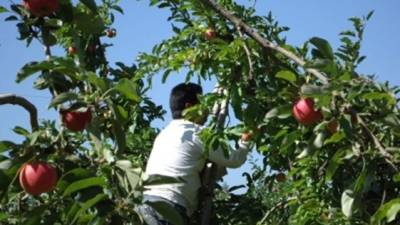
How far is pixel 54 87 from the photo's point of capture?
1625 millimetres

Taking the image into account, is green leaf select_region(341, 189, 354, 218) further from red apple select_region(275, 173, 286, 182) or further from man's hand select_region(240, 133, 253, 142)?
red apple select_region(275, 173, 286, 182)

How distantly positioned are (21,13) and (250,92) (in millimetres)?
1259

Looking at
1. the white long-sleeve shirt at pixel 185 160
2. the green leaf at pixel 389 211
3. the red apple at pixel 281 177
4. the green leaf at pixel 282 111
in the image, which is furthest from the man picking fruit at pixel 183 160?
the green leaf at pixel 389 211

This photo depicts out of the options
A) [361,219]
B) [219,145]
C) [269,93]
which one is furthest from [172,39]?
[361,219]

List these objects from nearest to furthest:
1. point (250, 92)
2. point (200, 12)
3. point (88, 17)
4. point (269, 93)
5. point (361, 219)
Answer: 1. point (88, 17)
2. point (361, 219)
3. point (269, 93)
4. point (250, 92)
5. point (200, 12)

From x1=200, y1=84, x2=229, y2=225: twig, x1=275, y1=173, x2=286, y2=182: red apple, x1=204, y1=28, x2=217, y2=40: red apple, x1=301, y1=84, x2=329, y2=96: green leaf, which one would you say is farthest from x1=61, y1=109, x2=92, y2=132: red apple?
x1=275, y1=173, x2=286, y2=182: red apple

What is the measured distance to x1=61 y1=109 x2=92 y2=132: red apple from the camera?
5.10 feet

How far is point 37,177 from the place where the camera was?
4.89ft

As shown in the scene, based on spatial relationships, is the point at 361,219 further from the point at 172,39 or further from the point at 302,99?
the point at 172,39

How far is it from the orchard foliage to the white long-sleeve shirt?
19 centimetres

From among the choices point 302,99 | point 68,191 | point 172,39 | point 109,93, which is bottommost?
point 68,191

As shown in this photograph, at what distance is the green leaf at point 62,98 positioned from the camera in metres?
1.48

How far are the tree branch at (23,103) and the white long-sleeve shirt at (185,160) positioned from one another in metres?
1.41

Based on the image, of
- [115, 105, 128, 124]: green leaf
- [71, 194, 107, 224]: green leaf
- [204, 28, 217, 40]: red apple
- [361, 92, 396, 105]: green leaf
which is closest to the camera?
[71, 194, 107, 224]: green leaf
